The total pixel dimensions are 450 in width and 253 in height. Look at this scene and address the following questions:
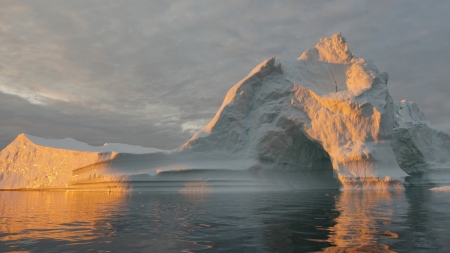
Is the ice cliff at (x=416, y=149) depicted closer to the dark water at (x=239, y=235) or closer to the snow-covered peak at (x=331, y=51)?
the snow-covered peak at (x=331, y=51)

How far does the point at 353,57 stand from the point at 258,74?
7.81 metres

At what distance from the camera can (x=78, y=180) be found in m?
24.8

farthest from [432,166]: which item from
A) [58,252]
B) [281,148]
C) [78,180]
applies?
[58,252]

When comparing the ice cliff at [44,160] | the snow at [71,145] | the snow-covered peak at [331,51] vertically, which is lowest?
the ice cliff at [44,160]

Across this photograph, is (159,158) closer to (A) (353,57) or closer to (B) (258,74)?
(B) (258,74)

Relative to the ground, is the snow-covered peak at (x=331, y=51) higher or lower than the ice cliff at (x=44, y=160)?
higher

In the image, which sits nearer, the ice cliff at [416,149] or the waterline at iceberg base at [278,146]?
the waterline at iceberg base at [278,146]

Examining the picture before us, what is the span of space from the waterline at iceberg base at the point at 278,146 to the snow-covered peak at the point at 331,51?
0.26ft

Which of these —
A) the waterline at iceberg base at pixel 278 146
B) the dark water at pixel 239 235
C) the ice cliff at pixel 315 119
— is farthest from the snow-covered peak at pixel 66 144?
the dark water at pixel 239 235

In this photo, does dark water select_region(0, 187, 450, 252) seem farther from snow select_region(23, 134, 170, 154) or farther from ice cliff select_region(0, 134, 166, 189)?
snow select_region(23, 134, 170, 154)

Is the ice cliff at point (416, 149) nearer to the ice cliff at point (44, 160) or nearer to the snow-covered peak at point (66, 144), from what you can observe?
the ice cliff at point (44, 160)

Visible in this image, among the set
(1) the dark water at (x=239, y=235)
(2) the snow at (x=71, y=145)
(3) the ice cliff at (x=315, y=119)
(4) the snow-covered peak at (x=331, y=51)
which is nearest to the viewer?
(1) the dark water at (x=239, y=235)

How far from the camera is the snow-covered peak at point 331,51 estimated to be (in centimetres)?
2652

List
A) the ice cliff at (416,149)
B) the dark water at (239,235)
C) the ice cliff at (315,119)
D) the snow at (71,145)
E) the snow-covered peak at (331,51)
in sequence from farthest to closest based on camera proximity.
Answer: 1. the ice cliff at (416,149)
2. the snow at (71,145)
3. the snow-covered peak at (331,51)
4. the ice cliff at (315,119)
5. the dark water at (239,235)
